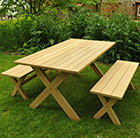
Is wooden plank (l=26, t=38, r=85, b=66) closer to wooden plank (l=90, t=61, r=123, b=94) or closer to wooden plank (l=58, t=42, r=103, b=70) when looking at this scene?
wooden plank (l=58, t=42, r=103, b=70)

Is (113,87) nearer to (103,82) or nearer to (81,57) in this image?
(103,82)

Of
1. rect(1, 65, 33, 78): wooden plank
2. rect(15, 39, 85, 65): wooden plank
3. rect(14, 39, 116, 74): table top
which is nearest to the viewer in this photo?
rect(14, 39, 116, 74): table top

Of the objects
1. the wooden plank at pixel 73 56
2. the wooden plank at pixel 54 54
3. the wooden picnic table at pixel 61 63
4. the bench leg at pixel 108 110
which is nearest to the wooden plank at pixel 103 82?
the bench leg at pixel 108 110

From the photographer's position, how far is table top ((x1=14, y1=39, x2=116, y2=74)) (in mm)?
2447

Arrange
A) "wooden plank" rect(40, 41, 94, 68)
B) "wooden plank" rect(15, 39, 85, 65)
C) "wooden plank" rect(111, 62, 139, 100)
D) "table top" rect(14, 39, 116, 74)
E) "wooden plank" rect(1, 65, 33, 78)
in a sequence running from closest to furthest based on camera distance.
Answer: "wooden plank" rect(111, 62, 139, 100), "table top" rect(14, 39, 116, 74), "wooden plank" rect(40, 41, 94, 68), "wooden plank" rect(15, 39, 85, 65), "wooden plank" rect(1, 65, 33, 78)

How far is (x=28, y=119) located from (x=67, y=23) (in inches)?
168

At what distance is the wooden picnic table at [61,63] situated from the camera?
2.48 m

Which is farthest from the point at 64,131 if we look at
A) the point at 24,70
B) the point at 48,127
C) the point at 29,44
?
the point at 29,44

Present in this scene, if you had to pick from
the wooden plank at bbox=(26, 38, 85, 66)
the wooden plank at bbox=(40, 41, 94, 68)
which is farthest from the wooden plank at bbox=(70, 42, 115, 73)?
the wooden plank at bbox=(26, 38, 85, 66)

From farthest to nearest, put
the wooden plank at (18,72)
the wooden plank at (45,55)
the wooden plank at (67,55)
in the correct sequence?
the wooden plank at (18,72) < the wooden plank at (45,55) < the wooden plank at (67,55)

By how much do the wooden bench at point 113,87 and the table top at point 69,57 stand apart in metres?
0.38

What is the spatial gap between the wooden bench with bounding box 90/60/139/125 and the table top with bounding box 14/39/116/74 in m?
0.38

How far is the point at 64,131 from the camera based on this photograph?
8.29ft

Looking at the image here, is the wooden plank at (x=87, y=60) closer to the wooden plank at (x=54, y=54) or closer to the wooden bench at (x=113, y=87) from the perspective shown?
the wooden bench at (x=113, y=87)
